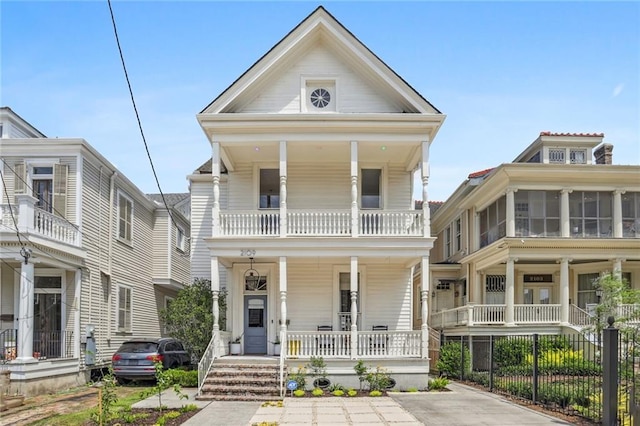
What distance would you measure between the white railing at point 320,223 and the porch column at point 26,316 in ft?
23.8

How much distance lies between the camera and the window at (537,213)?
23.4m

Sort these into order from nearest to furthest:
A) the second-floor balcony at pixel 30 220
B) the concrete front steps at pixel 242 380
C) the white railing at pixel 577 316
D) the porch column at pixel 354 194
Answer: the concrete front steps at pixel 242 380, the second-floor balcony at pixel 30 220, the porch column at pixel 354 194, the white railing at pixel 577 316

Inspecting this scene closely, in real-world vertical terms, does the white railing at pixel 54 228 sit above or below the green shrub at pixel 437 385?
above

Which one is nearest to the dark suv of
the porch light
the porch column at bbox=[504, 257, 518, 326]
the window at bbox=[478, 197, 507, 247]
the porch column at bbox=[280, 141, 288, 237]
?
the porch light

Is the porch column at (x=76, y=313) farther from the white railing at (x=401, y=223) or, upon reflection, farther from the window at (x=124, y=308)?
the white railing at (x=401, y=223)

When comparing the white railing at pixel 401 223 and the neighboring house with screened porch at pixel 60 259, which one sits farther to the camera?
the white railing at pixel 401 223

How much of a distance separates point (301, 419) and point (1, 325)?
1146cm

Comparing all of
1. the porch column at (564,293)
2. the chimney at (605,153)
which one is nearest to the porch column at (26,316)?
the porch column at (564,293)

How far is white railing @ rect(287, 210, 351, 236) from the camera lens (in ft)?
58.1

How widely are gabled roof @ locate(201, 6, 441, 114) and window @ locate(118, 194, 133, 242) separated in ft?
22.7

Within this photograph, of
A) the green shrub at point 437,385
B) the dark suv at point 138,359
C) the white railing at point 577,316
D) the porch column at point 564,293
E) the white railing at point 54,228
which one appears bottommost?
the green shrub at point 437,385

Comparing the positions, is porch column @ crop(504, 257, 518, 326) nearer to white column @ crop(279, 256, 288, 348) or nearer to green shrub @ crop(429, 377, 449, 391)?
green shrub @ crop(429, 377, 449, 391)

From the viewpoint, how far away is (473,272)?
88.7 feet

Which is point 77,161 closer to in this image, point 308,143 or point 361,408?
point 308,143
